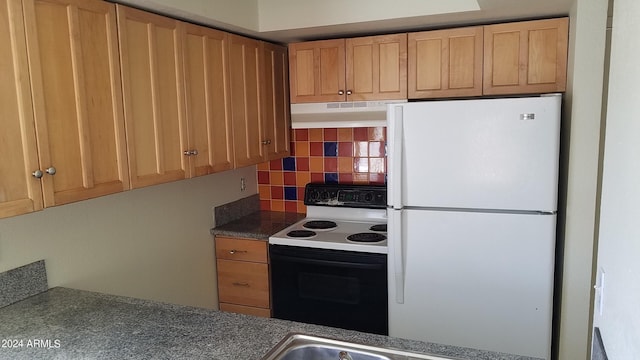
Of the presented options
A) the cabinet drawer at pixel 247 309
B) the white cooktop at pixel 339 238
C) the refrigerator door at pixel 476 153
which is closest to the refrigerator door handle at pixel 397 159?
the refrigerator door at pixel 476 153

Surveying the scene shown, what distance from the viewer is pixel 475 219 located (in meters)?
2.20

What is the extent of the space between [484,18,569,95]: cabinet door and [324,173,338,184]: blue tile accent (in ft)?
3.97

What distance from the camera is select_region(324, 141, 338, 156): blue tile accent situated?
3.27 metres

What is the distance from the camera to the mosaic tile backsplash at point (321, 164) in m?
3.17

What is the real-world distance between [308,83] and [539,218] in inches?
60.1

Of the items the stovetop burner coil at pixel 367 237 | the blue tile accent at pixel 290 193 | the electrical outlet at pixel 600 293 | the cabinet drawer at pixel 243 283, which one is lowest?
the cabinet drawer at pixel 243 283

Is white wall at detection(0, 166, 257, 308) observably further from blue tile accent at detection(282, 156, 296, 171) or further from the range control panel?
the range control panel

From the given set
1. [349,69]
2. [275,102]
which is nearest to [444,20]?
[349,69]

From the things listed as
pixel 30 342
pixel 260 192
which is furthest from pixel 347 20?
pixel 30 342

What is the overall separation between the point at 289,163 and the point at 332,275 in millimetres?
1052

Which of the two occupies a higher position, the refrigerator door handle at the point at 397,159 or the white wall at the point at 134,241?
the refrigerator door handle at the point at 397,159

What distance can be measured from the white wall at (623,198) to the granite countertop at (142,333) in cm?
43

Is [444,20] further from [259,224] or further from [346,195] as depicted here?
[259,224]

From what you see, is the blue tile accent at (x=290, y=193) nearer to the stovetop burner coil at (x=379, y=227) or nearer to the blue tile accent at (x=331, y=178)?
the blue tile accent at (x=331, y=178)
